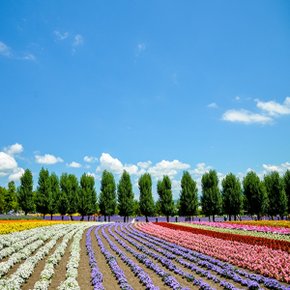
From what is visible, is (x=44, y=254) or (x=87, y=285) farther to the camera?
(x=44, y=254)

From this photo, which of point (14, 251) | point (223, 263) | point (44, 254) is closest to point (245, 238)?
point (223, 263)

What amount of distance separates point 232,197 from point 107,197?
2711cm

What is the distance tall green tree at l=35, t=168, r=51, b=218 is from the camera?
6794cm

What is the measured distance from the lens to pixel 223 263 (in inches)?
620

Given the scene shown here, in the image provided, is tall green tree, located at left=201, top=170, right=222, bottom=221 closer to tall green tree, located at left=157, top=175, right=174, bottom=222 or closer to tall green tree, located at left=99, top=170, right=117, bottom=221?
tall green tree, located at left=157, top=175, right=174, bottom=222

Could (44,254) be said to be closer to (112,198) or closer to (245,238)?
(245,238)

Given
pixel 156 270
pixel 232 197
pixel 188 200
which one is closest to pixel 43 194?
pixel 188 200

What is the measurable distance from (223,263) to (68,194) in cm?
5887

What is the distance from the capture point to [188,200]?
220 feet

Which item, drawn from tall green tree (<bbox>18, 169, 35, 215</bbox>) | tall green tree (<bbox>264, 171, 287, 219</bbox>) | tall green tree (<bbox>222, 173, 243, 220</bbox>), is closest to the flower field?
tall green tree (<bbox>222, 173, 243, 220</bbox>)

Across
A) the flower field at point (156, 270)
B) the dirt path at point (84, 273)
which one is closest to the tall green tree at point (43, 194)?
the flower field at point (156, 270)

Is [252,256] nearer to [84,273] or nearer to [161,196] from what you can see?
[84,273]

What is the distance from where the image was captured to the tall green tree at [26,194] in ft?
223

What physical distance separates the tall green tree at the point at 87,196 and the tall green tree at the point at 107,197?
6.64ft
